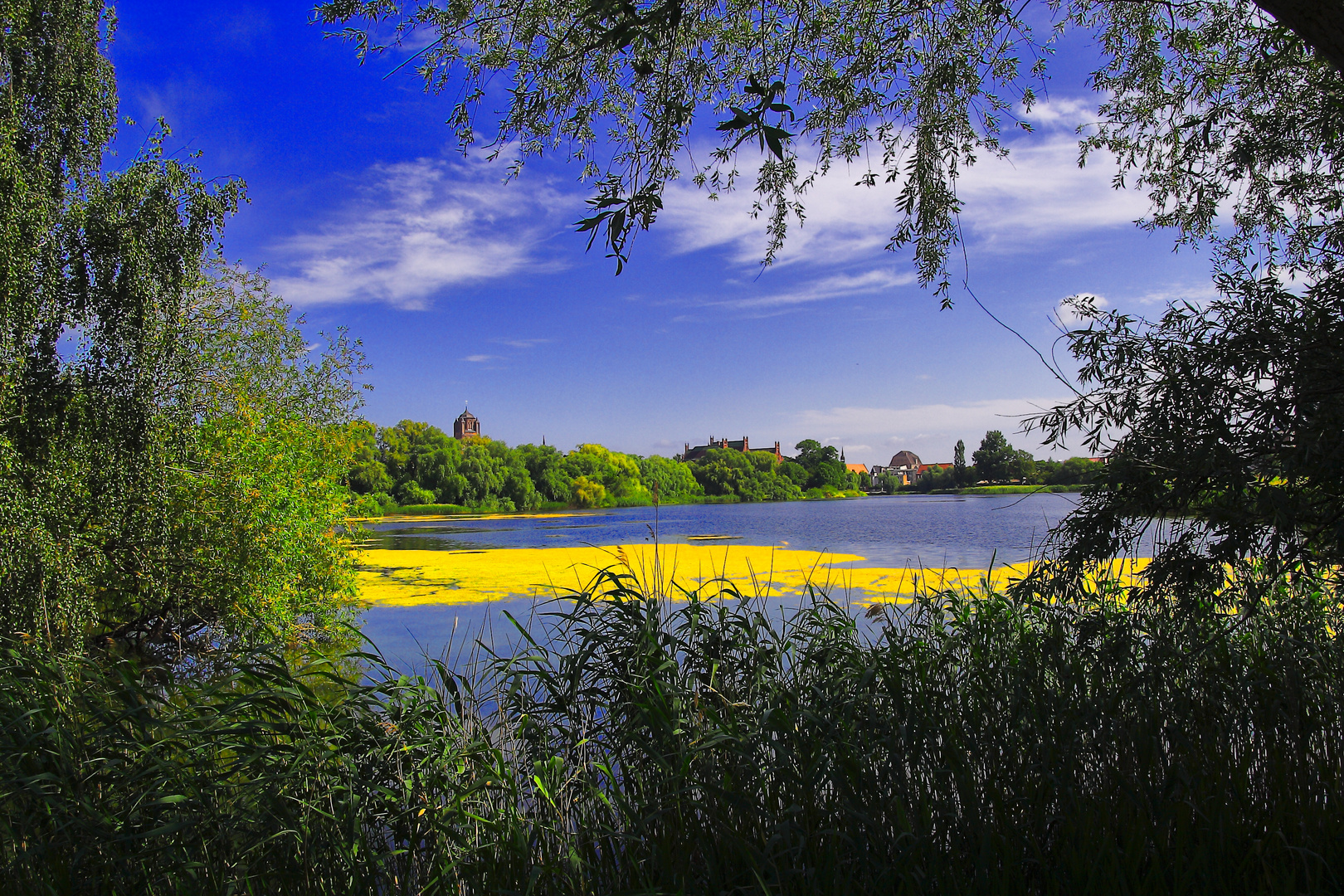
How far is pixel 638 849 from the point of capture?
2.31 meters

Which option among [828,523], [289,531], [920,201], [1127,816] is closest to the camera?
[1127,816]

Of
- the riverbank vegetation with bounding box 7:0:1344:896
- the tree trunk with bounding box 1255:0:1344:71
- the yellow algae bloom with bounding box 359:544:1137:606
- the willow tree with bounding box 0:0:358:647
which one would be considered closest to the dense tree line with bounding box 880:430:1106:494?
the riverbank vegetation with bounding box 7:0:1344:896

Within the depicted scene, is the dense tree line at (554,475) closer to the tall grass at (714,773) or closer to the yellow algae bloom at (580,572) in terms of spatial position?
the yellow algae bloom at (580,572)

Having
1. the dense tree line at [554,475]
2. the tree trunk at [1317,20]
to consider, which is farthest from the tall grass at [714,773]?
the dense tree line at [554,475]

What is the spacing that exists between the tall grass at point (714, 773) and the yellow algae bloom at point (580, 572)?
531cm

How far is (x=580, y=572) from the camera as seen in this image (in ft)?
45.6

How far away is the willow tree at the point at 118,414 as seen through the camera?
8.53 meters

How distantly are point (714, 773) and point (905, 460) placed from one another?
110180 millimetres

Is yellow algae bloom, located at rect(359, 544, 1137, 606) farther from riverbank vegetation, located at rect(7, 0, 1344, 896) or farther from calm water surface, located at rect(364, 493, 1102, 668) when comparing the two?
riverbank vegetation, located at rect(7, 0, 1344, 896)

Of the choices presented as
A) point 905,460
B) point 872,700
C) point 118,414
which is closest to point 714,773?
point 872,700

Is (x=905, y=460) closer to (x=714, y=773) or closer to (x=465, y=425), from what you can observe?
(x=465, y=425)

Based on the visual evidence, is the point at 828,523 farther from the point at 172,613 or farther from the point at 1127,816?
the point at 1127,816

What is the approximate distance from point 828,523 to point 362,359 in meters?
24.9

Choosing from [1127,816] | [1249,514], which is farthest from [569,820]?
[1249,514]
